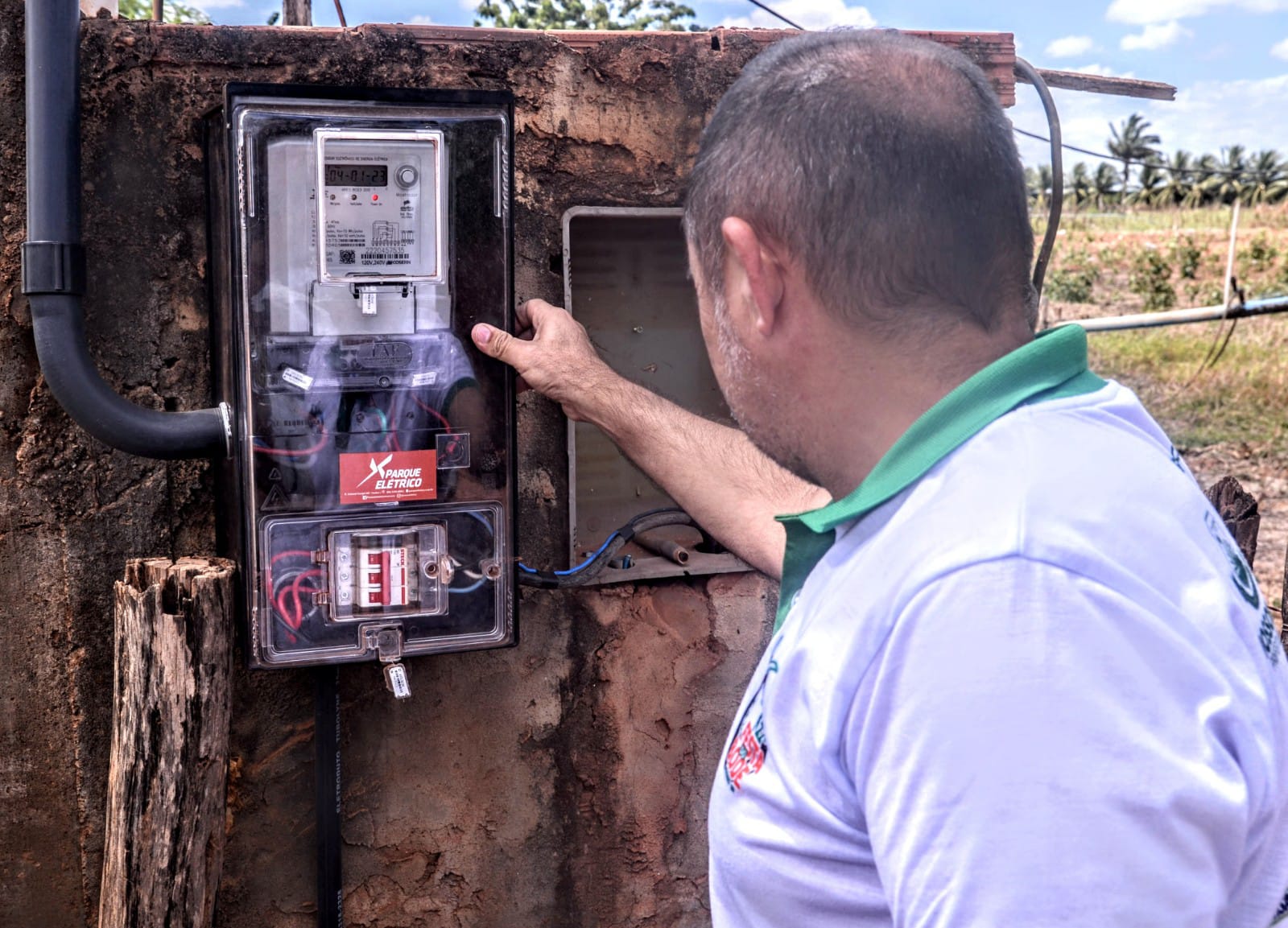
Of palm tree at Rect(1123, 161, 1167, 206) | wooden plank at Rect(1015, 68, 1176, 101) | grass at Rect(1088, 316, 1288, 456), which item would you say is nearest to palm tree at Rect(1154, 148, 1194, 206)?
palm tree at Rect(1123, 161, 1167, 206)

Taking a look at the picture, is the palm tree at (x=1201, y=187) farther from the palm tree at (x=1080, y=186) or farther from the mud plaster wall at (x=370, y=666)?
the mud plaster wall at (x=370, y=666)

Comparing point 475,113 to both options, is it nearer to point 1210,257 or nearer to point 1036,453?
point 1036,453

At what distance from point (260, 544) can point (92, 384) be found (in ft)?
1.32

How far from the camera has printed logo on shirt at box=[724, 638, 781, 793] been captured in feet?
3.76

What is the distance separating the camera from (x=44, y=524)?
2.15 m

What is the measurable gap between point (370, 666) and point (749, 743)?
131cm

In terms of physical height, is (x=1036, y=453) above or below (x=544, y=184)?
below

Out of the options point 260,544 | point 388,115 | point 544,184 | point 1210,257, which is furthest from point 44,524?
point 1210,257

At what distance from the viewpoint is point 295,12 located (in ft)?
8.36

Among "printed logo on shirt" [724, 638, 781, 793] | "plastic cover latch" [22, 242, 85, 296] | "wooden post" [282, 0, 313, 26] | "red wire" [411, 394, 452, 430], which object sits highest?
"wooden post" [282, 0, 313, 26]

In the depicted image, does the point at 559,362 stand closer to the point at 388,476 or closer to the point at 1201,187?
the point at 388,476

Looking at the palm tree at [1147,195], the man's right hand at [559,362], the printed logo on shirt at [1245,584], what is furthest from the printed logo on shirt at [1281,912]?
the palm tree at [1147,195]

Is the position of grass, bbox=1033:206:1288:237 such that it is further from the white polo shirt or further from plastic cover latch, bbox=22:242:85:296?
the white polo shirt

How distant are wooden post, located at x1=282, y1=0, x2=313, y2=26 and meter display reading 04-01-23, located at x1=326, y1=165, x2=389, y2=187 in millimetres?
918
